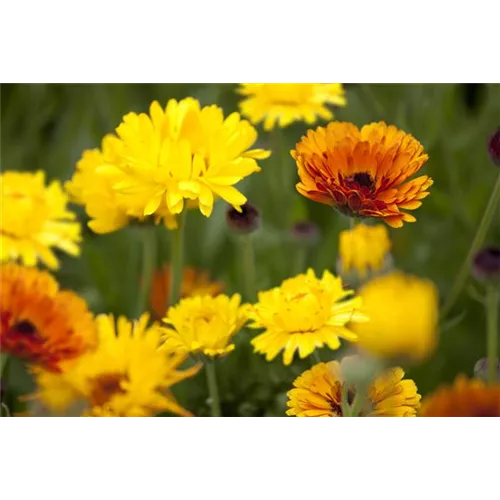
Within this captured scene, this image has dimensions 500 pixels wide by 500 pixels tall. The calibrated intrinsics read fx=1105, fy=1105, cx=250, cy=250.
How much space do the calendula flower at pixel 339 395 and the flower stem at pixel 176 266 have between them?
13 cm

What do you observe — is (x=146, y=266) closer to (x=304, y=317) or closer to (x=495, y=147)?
(x=304, y=317)

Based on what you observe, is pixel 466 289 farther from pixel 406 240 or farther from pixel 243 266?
pixel 243 266

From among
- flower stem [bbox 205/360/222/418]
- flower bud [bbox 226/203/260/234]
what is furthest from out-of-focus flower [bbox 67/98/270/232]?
flower stem [bbox 205/360/222/418]

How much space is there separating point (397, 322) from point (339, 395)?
11cm

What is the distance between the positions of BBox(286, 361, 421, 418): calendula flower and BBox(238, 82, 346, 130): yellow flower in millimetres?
215

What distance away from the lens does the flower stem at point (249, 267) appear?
91 centimetres

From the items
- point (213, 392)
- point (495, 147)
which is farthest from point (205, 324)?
point (495, 147)

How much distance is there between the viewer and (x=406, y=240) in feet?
3.07

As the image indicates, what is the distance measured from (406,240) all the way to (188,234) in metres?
0.19

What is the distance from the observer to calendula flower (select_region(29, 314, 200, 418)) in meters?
0.92

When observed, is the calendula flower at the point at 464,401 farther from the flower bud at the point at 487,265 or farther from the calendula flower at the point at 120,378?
the calendula flower at the point at 120,378

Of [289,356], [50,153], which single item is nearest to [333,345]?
[289,356]

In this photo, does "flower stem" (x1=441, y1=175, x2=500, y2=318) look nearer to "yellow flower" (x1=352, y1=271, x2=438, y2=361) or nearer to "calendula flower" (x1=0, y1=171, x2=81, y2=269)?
"yellow flower" (x1=352, y1=271, x2=438, y2=361)

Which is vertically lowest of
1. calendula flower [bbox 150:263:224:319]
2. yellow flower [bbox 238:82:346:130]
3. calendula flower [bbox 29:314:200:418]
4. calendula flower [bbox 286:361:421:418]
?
calendula flower [bbox 286:361:421:418]
